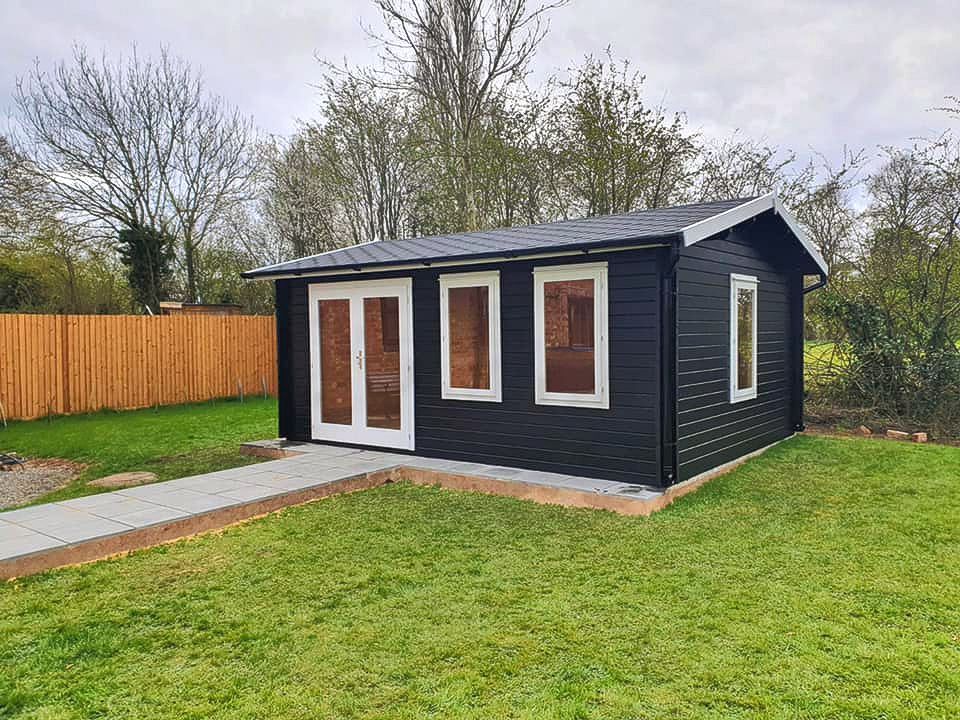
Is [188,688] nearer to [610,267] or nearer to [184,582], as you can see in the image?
[184,582]

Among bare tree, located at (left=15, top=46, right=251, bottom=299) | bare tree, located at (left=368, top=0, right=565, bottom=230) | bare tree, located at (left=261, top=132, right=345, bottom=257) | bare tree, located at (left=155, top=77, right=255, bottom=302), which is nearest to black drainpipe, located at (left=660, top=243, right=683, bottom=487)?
bare tree, located at (left=368, top=0, right=565, bottom=230)

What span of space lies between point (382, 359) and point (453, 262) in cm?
153

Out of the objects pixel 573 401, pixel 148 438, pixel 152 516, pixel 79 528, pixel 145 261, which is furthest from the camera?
pixel 145 261

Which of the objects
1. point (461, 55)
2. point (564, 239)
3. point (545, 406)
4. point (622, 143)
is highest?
point (461, 55)

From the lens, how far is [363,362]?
24.0 ft

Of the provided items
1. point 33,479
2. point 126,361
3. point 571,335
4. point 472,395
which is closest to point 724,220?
point 571,335

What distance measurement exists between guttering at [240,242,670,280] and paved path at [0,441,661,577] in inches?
76.3

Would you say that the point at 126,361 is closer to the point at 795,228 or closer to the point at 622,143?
the point at 622,143

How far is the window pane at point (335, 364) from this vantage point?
748 cm

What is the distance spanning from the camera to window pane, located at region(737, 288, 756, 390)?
6836 mm

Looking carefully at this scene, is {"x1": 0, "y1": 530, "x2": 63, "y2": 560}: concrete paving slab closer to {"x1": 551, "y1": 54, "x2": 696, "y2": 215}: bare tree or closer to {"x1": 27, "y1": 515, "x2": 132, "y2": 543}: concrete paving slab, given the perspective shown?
{"x1": 27, "y1": 515, "x2": 132, "y2": 543}: concrete paving slab

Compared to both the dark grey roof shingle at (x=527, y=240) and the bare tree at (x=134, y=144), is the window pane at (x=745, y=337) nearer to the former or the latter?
the dark grey roof shingle at (x=527, y=240)

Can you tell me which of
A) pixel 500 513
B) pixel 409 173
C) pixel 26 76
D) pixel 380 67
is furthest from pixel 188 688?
pixel 26 76

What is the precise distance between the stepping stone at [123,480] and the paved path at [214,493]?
68cm
